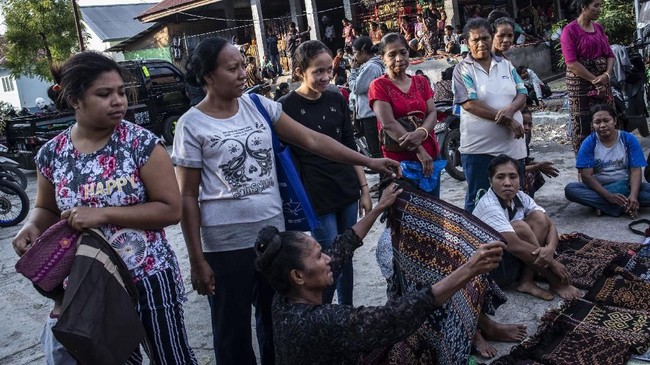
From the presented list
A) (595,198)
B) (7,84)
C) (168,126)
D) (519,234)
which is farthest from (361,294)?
(7,84)

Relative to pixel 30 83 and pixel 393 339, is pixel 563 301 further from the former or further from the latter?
pixel 30 83

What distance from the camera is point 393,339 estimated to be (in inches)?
80.6

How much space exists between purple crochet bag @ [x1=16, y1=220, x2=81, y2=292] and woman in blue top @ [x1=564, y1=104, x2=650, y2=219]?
4.17 meters

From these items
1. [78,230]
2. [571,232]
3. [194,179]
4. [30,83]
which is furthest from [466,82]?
[30,83]

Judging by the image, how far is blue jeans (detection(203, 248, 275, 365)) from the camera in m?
2.57

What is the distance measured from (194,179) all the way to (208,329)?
165cm

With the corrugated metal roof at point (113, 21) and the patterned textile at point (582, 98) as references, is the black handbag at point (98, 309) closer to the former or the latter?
the patterned textile at point (582, 98)

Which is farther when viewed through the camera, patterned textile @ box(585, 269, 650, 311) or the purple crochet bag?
patterned textile @ box(585, 269, 650, 311)

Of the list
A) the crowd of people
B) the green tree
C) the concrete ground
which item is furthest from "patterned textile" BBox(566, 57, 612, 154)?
the green tree

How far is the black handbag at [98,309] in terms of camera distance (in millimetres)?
1851

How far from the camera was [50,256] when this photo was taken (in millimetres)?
2021

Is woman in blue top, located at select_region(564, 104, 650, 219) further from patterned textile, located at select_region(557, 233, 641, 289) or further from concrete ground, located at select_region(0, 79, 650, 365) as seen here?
patterned textile, located at select_region(557, 233, 641, 289)

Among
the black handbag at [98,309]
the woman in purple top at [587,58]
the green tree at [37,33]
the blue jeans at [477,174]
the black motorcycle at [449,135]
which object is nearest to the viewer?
the black handbag at [98,309]

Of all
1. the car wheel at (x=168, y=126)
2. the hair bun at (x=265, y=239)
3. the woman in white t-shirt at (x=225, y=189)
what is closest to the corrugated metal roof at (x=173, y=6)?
the car wheel at (x=168, y=126)
